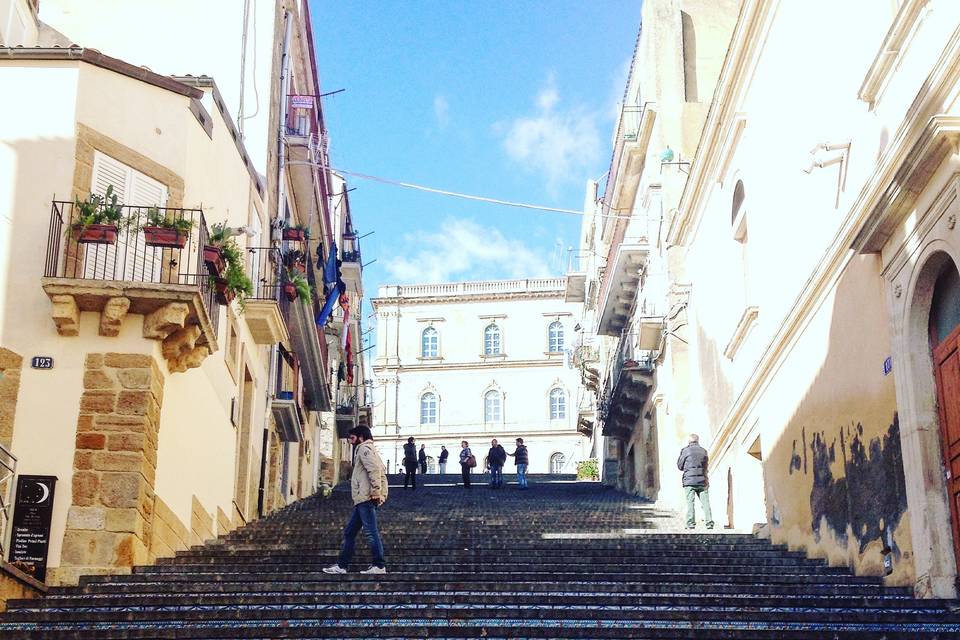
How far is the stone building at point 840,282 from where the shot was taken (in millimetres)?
11281

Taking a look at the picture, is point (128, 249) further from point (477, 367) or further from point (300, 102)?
point (477, 367)

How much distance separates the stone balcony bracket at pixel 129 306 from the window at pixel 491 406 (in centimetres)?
5649

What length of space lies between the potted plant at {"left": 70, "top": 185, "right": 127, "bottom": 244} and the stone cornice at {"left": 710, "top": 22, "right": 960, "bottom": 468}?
7.49 meters

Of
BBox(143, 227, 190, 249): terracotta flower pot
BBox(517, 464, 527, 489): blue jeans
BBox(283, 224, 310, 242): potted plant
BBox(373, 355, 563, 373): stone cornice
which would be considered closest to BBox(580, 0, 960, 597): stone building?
BBox(143, 227, 190, 249): terracotta flower pot

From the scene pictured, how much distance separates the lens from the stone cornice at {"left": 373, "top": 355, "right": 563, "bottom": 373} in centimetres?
7094

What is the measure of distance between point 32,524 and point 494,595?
5159 mm

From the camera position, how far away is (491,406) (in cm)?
7069

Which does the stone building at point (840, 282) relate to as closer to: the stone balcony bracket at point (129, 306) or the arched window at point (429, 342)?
the stone balcony bracket at point (129, 306)

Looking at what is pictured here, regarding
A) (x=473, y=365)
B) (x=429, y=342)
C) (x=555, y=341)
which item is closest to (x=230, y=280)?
(x=473, y=365)

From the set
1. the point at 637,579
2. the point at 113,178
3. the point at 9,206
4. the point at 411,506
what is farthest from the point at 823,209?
the point at 411,506

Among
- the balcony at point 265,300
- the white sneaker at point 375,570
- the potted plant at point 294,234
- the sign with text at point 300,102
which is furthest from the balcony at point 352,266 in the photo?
the white sneaker at point 375,570

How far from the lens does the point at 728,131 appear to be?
67.8ft

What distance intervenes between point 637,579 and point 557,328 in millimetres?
59492

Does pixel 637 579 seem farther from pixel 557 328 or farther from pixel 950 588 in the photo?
pixel 557 328
